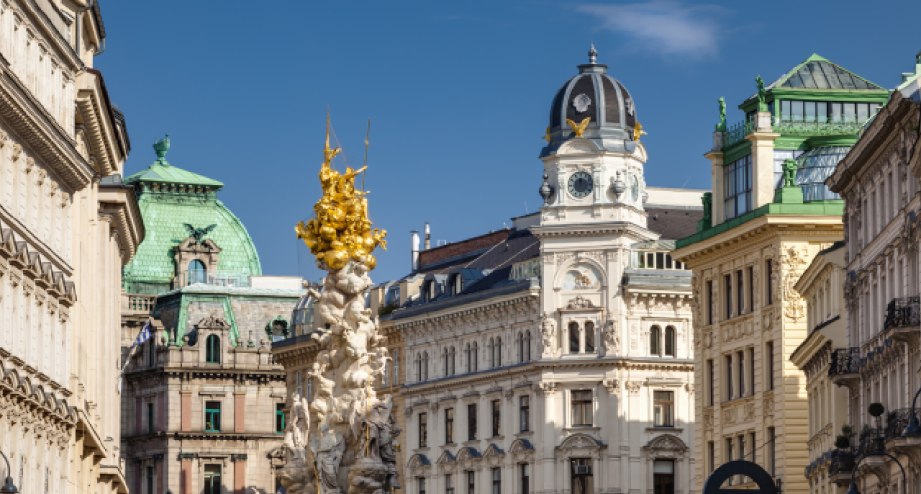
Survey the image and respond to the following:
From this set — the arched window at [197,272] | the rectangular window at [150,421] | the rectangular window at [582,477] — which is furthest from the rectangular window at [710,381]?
the arched window at [197,272]

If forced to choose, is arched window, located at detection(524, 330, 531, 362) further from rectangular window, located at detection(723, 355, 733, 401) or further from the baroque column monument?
the baroque column monument

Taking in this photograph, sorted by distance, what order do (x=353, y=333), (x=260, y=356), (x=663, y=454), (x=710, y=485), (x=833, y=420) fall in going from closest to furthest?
(x=710, y=485), (x=353, y=333), (x=833, y=420), (x=663, y=454), (x=260, y=356)

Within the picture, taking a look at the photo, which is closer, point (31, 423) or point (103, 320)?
point (31, 423)

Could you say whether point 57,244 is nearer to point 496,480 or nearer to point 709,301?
point 709,301

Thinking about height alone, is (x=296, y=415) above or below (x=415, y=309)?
below

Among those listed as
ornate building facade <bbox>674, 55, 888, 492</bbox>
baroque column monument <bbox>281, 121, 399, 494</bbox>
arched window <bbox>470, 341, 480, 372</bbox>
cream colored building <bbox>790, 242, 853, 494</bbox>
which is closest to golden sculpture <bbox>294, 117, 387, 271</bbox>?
baroque column monument <bbox>281, 121, 399, 494</bbox>

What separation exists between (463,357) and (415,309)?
14.0 ft

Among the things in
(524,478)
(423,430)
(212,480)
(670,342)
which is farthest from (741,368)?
(212,480)

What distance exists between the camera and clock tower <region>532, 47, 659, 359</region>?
141m

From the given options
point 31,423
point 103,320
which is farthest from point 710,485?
point 103,320

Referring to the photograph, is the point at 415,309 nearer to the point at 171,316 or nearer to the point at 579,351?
the point at 579,351

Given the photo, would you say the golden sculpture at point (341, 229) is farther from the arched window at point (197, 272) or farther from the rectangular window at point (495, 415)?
the arched window at point (197, 272)

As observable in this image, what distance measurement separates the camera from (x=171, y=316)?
170 m

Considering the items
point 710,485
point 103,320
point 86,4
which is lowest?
point 710,485
